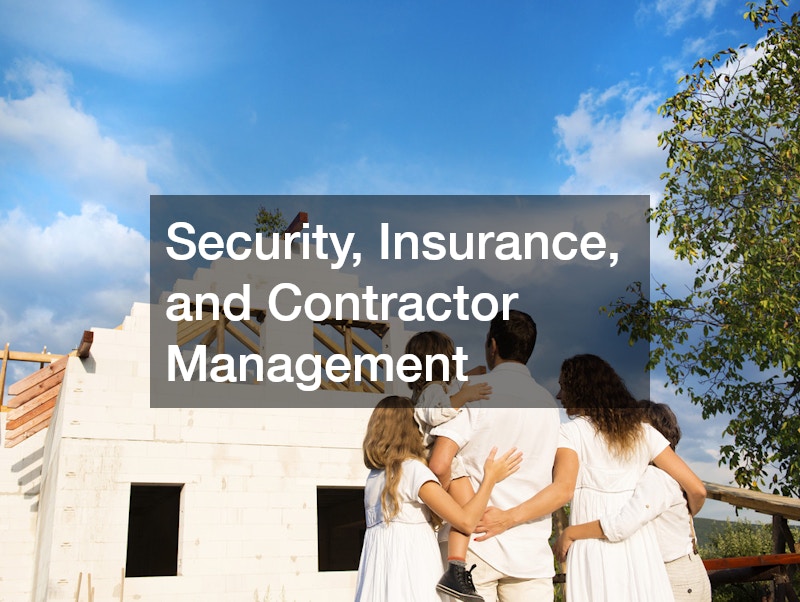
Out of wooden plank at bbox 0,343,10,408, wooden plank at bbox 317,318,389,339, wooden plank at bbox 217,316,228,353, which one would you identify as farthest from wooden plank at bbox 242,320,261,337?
wooden plank at bbox 0,343,10,408

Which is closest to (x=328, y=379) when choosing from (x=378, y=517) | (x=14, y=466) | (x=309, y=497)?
(x=309, y=497)

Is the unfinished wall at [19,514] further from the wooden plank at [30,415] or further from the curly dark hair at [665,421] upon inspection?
the curly dark hair at [665,421]

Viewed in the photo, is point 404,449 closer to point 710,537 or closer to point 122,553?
point 122,553

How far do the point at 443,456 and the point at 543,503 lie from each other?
1.62ft

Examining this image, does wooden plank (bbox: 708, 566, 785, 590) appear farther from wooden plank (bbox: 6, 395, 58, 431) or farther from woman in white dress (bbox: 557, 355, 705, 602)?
wooden plank (bbox: 6, 395, 58, 431)

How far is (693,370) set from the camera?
38.9ft

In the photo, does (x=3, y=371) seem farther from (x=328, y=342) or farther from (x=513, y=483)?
(x=513, y=483)

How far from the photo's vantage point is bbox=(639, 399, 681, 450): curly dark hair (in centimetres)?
429

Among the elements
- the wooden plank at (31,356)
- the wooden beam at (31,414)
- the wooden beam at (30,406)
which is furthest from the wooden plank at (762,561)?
the wooden plank at (31,356)

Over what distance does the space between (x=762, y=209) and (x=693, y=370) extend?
106 inches

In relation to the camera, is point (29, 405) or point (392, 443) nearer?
point (392, 443)

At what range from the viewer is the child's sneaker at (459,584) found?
3036 millimetres

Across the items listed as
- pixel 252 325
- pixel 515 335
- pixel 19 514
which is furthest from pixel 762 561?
pixel 19 514

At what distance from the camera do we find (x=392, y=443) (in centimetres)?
346
